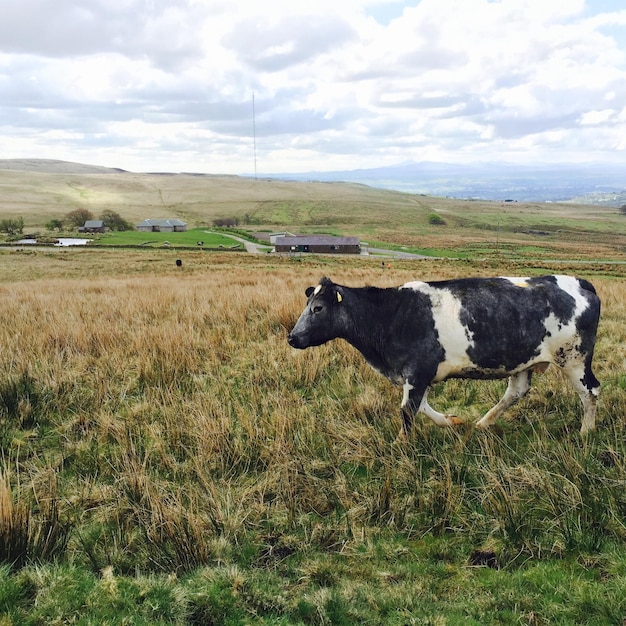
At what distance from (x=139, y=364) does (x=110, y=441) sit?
7.70ft

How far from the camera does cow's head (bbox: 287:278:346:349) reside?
22.2ft

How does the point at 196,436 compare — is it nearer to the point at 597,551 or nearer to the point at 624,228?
the point at 597,551

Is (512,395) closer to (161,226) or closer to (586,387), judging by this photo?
(586,387)

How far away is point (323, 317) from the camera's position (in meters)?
6.81

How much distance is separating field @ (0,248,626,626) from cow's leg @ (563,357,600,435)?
223 millimetres

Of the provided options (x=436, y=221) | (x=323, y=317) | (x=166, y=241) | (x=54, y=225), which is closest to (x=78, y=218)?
(x=54, y=225)

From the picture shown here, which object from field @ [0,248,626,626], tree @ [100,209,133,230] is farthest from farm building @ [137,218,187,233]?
field @ [0,248,626,626]

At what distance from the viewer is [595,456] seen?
5.47 metres

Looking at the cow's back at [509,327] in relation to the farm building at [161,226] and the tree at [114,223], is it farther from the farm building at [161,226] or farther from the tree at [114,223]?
the tree at [114,223]

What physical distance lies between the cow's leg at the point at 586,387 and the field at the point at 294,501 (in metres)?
0.22

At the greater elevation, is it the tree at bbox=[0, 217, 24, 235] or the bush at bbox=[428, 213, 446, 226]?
the bush at bbox=[428, 213, 446, 226]

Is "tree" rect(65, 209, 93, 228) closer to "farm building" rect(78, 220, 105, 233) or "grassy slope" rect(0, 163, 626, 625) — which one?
"farm building" rect(78, 220, 105, 233)

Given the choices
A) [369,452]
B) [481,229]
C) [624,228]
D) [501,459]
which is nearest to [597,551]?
[501,459]

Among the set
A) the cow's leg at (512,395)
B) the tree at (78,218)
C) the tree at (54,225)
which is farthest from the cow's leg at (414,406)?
the tree at (78,218)
